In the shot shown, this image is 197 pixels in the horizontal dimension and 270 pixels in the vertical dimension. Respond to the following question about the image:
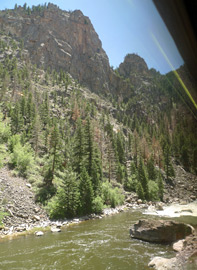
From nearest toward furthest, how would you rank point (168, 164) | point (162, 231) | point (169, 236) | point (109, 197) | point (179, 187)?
point (169, 236), point (162, 231), point (109, 197), point (179, 187), point (168, 164)

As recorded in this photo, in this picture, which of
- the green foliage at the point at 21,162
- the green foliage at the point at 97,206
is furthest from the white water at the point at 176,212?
the green foliage at the point at 21,162

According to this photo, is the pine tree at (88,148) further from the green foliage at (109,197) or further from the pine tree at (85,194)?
the pine tree at (85,194)

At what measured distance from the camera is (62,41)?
13538 centimetres

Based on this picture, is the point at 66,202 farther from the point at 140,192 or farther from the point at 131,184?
the point at 131,184

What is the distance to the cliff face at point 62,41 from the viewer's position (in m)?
126

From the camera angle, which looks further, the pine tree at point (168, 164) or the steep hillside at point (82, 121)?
the pine tree at point (168, 164)

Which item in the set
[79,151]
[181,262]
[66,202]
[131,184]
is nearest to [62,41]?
[131,184]

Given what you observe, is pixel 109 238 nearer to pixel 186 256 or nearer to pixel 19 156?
pixel 186 256

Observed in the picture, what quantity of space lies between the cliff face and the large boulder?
121 metres

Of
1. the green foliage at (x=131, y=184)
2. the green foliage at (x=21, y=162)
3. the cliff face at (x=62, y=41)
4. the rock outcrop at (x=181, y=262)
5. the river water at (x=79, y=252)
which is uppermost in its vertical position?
the cliff face at (x=62, y=41)

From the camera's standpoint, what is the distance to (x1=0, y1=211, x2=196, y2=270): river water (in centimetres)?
911

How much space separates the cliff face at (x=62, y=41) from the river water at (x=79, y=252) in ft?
395

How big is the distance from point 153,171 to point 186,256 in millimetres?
40853

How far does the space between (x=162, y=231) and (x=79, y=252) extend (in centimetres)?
568
